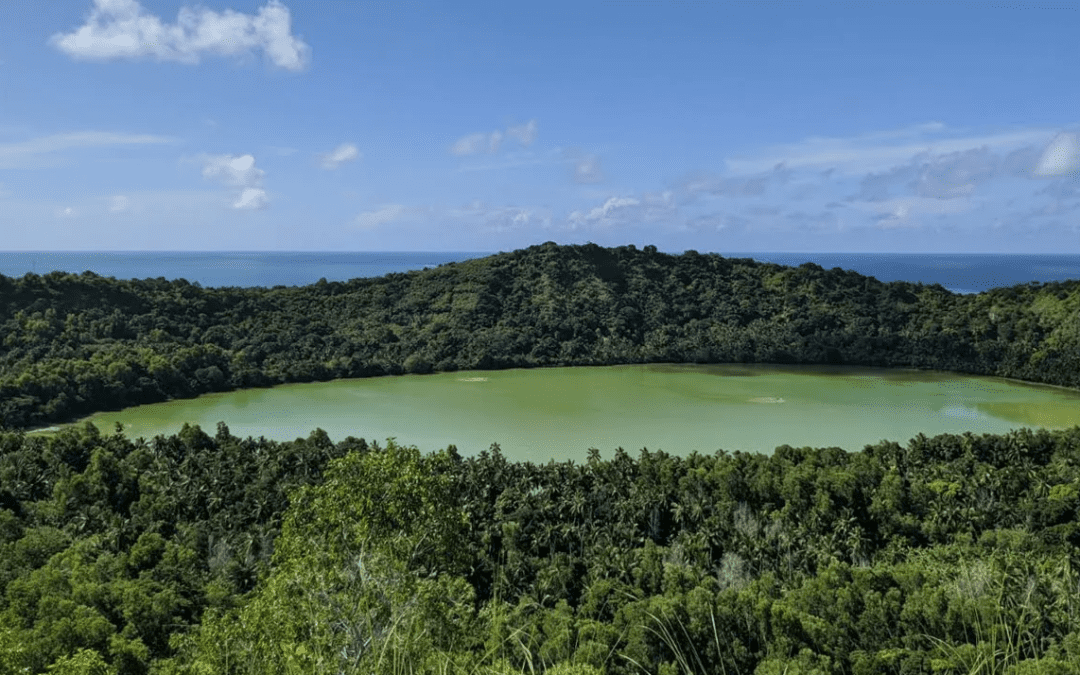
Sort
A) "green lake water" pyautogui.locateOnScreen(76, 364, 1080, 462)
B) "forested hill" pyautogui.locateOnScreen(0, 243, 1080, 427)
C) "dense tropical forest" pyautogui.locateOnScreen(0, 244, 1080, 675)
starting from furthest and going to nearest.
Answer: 1. "forested hill" pyautogui.locateOnScreen(0, 243, 1080, 427)
2. "green lake water" pyautogui.locateOnScreen(76, 364, 1080, 462)
3. "dense tropical forest" pyautogui.locateOnScreen(0, 244, 1080, 675)

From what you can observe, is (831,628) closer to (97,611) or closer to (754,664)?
(754,664)

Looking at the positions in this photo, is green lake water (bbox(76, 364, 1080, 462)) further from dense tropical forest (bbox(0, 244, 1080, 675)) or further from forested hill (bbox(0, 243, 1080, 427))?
dense tropical forest (bbox(0, 244, 1080, 675))

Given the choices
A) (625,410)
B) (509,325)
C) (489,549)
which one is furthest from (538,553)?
(509,325)

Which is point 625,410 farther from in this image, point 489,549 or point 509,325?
point 489,549

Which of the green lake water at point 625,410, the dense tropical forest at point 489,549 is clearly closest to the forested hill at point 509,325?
the dense tropical forest at point 489,549

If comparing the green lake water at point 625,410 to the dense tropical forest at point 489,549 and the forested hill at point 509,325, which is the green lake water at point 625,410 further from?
the dense tropical forest at point 489,549

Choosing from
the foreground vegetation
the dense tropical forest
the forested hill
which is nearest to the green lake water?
the forested hill
